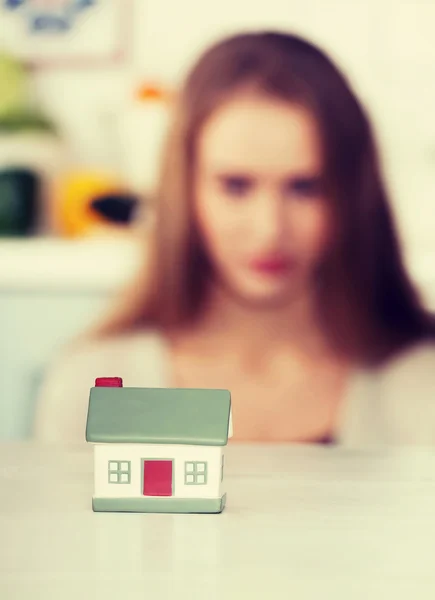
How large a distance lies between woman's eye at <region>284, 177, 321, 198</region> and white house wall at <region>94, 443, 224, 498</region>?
1.97 ft

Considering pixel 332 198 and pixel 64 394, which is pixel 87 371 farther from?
pixel 332 198

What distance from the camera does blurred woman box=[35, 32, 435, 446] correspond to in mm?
1285

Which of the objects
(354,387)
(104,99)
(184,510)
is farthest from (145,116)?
(184,510)

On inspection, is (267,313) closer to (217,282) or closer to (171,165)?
(217,282)

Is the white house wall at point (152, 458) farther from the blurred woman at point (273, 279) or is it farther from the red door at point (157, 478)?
the blurred woman at point (273, 279)

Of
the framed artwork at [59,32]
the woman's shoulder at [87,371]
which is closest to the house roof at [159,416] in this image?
the woman's shoulder at [87,371]

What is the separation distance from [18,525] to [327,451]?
0.58m

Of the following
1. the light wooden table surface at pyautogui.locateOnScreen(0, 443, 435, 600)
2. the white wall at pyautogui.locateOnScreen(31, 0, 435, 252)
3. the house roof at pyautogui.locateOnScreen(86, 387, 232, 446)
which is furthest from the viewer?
the white wall at pyautogui.locateOnScreen(31, 0, 435, 252)

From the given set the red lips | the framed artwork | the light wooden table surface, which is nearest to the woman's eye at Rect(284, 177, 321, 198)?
the red lips

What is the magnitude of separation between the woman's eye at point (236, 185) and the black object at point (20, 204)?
0.32 meters

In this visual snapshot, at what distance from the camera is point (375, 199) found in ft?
4.22

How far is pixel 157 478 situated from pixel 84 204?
617mm

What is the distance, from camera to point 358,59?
128 cm

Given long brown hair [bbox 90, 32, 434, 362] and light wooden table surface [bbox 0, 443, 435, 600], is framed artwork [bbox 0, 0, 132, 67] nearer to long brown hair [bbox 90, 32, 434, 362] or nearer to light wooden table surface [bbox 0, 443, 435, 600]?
long brown hair [bbox 90, 32, 434, 362]
